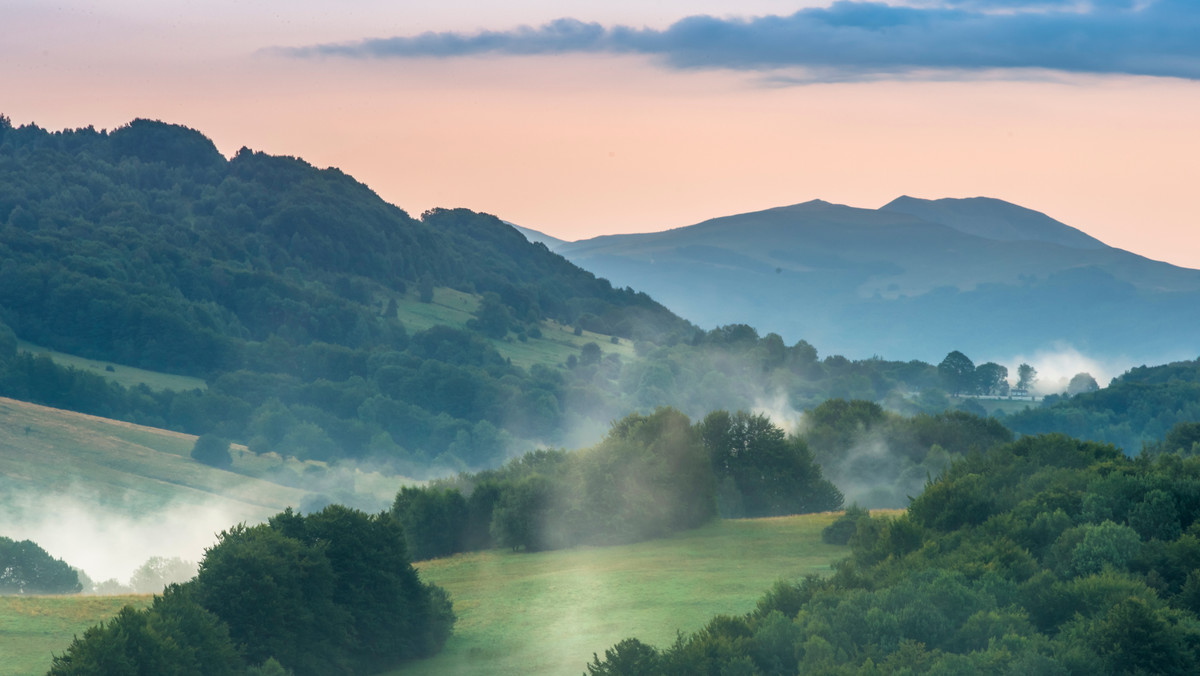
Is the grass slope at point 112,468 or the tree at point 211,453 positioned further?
the tree at point 211,453

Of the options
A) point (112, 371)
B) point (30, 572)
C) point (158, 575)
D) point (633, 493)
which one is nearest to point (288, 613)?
point (633, 493)

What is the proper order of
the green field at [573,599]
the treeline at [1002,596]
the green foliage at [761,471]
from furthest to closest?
1. the green foliage at [761,471]
2. the green field at [573,599]
3. the treeline at [1002,596]

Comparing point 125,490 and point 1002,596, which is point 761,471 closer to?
point 1002,596

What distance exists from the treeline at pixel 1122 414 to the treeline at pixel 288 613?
443 feet

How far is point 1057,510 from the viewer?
32.6 m

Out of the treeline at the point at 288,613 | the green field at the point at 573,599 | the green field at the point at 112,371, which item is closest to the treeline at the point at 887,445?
the green field at the point at 573,599

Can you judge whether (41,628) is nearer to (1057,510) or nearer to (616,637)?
(616,637)

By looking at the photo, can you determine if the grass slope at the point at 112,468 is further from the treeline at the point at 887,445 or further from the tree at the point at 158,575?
the treeline at the point at 887,445

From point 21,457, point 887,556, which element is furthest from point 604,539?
point 21,457

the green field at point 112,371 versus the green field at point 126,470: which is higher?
the green field at point 112,371

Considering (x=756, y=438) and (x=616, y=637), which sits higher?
(x=756, y=438)

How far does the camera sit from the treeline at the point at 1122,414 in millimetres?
156375

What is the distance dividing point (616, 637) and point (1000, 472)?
14.9m

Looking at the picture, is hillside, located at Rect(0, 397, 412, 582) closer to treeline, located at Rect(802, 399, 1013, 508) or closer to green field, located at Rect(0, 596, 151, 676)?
treeline, located at Rect(802, 399, 1013, 508)
